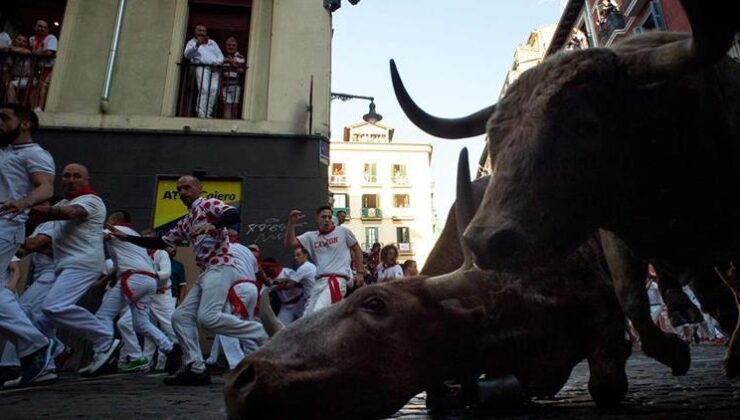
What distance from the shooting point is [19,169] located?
5012 millimetres

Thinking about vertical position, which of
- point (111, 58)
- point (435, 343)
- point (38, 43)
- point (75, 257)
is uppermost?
point (38, 43)

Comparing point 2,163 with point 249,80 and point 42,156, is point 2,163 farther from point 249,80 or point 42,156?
point 249,80

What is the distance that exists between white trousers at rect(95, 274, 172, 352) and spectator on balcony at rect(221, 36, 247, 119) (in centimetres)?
586

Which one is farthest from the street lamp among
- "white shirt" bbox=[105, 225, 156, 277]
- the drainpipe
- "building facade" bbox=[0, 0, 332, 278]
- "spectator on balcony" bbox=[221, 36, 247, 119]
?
"white shirt" bbox=[105, 225, 156, 277]

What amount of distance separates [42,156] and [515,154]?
510 centimetres

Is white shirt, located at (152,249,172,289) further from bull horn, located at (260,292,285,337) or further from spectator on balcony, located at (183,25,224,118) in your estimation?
bull horn, located at (260,292,285,337)

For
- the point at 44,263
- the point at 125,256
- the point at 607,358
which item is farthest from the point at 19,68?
the point at 607,358

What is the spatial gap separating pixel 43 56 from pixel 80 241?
8.47 m

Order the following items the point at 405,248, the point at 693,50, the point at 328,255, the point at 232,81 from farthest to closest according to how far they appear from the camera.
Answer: the point at 405,248
the point at 232,81
the point at 328,255
the point at 693,50

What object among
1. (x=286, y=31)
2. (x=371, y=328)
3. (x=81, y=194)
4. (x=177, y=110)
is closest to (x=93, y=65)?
(x=177, y=110)

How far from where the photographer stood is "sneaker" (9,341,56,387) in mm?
4934

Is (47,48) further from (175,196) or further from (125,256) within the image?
(125,256)

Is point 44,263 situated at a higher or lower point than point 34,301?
higher

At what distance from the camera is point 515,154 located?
2348mm
